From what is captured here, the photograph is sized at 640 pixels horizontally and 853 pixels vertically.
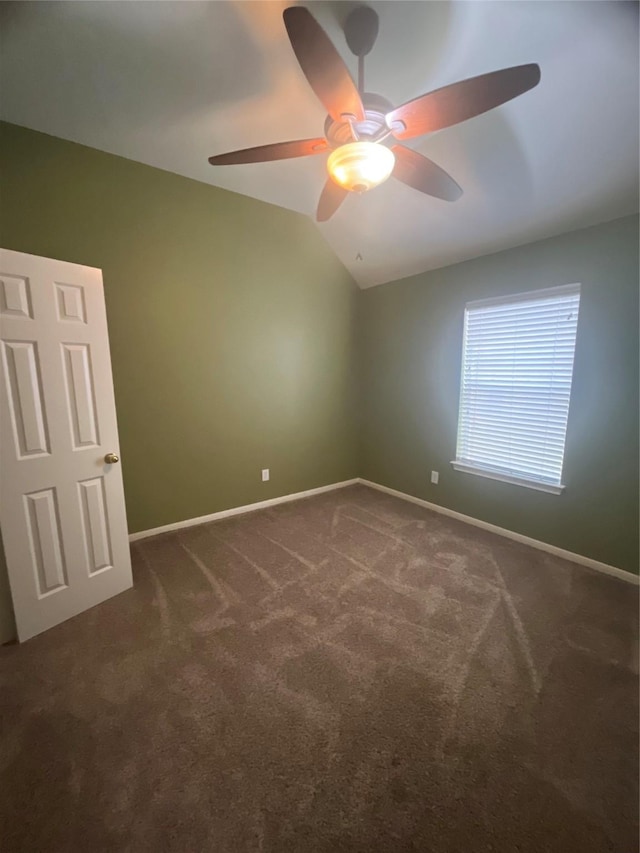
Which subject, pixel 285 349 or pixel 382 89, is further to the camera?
pixel 285 349

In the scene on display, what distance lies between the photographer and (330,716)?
139cm

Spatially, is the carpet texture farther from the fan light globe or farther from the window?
the fan light globe

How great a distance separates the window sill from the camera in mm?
2611

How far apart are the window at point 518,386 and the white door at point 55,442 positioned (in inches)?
114

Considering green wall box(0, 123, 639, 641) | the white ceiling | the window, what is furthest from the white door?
the window

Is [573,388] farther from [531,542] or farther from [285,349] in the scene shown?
[285,349]

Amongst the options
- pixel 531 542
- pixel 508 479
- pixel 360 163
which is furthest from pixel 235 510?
pixel 360 163

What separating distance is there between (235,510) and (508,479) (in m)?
2.55

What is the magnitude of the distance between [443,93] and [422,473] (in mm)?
2983

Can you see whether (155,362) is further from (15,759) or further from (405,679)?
(405,679)

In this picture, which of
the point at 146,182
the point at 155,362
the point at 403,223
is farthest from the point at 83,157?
the point at 403,223

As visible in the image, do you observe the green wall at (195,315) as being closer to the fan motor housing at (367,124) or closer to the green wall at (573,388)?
the green wall at (573,388)

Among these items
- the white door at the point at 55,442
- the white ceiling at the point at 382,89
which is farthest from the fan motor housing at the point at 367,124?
the white door at the point at 55,442

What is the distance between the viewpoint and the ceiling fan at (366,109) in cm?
110
